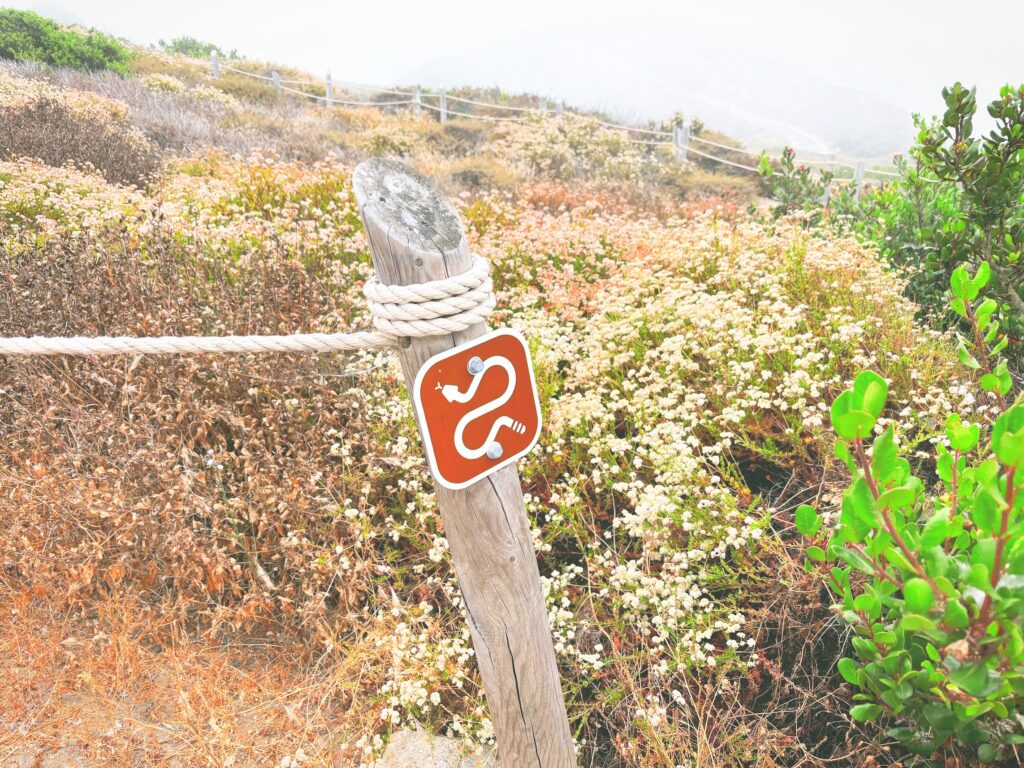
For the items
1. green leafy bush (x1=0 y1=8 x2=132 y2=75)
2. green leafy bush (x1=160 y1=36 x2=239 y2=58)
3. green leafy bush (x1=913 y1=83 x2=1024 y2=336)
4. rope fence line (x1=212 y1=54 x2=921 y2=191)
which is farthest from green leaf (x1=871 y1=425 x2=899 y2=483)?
green leafy bush (x1=160 y1=36 x2=239 y2=58)

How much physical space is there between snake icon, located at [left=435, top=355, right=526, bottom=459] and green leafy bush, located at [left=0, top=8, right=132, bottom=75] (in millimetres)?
19297

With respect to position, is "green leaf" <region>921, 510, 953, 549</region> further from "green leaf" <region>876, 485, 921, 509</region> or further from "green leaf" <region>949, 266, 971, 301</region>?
"green leaf" <region>949, 266, 971, 301</region>

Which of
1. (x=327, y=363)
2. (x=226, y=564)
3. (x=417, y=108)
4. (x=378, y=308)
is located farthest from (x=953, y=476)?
(x=417, y=108)

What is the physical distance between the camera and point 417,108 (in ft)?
60.3

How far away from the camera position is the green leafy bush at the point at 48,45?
15.5 m

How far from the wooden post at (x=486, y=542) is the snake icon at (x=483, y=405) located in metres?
0.08

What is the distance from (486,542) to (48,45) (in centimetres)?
2054

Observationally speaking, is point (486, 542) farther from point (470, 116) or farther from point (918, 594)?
point (470, 116)

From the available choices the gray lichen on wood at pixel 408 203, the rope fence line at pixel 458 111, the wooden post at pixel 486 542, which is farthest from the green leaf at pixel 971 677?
the rope fence line at pixel 458 111

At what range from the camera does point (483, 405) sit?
134 cm

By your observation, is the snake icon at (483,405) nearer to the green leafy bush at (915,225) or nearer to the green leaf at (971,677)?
the green leaf at (971,677)

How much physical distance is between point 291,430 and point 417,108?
17454 millimetres

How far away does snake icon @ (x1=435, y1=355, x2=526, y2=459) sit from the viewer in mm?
1290

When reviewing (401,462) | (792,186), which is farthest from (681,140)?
(401,462)
